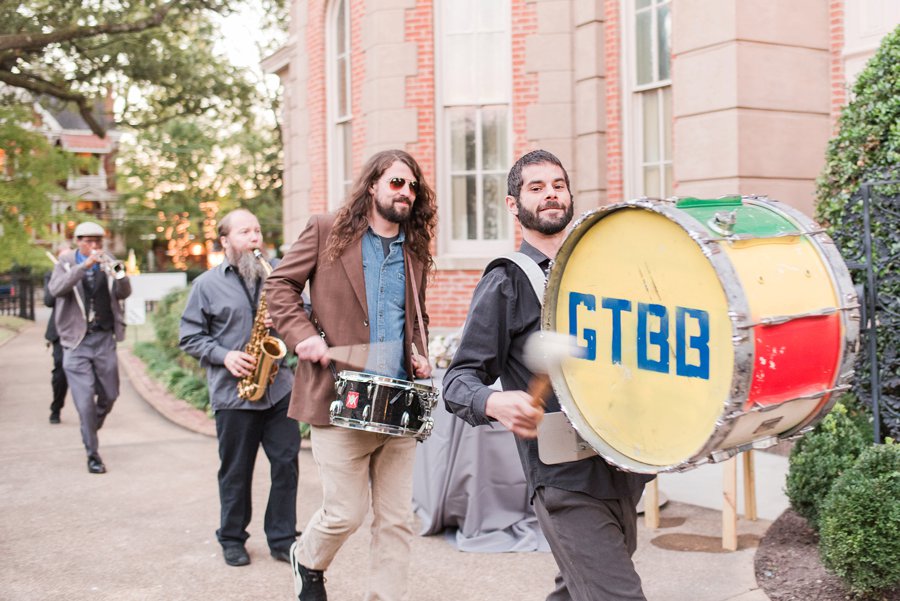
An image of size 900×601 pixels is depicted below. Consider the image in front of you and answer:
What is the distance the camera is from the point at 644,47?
33.1 ft

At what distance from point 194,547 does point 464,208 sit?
21.0 feet

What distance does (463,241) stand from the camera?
11453 mm

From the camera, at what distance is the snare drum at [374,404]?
13.1 ft

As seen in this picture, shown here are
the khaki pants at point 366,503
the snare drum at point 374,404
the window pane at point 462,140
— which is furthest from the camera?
the window pane at point 462,140

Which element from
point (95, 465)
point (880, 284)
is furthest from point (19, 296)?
point (880, 284)

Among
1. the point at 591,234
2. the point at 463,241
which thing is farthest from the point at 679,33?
the point at 591,234

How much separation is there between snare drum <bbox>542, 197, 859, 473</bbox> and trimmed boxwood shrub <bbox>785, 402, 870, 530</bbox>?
2.56m

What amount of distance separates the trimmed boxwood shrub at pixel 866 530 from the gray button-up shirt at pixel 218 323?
3.04 m

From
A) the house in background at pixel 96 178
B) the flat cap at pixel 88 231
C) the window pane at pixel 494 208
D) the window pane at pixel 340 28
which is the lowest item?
the flat cap at pixel 88 231

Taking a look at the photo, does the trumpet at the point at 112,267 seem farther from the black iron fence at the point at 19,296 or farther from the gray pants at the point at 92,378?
the black iron fence at the point at 19,296

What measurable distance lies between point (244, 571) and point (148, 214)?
44.3 m

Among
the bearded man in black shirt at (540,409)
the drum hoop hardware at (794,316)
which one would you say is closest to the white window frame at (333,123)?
the bearded man in black shirt at (540,409)

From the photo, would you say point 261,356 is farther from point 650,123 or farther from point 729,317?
point 650,123

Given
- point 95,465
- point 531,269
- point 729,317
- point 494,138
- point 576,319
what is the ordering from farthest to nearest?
point 494,138, point 95,465, point 531,269, point 576,319, point 729,317
